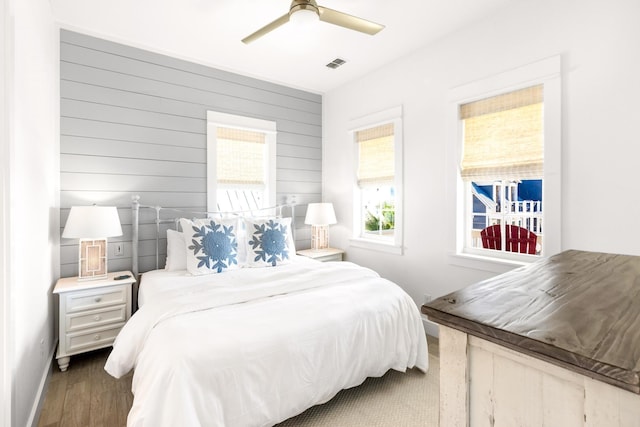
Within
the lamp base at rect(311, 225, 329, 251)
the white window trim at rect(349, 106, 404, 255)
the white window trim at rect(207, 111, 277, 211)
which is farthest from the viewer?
the lamp base at rect(311, 225, 329, 251)

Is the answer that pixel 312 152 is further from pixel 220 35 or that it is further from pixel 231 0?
pixel 231 0

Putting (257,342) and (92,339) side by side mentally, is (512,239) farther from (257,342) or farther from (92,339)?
(92,339)

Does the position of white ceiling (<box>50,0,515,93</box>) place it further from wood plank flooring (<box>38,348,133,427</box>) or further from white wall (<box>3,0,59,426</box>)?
wood plank flooring (<box>38,348,133,427</box>)

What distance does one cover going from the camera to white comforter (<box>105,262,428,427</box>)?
156 centimetres

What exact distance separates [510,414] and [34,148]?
2599 mm

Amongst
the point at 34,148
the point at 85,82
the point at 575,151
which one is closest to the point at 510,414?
the point at 575,151

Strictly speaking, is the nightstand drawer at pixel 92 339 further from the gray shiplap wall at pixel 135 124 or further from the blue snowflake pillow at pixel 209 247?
the blue snowflake pillow at pixel 209 247

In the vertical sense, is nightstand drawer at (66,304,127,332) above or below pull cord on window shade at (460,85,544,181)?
below

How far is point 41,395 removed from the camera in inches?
85.8

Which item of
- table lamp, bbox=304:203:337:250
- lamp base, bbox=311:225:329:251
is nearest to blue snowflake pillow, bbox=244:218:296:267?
table lamp, bbox=304:203:337:250

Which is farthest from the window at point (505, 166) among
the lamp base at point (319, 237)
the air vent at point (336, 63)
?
the lamp base at point (319, 237)

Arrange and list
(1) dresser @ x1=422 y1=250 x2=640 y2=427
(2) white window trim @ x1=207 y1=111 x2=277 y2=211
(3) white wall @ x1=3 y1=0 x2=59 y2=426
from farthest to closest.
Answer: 1. (2) white window trim @ x1=207 y1=111 x2=277 y2=211
2. (3) white wall @ x1=3 y1=0 x2=59 y2=426
3. (1) dresser @ x1=422 y1=250 x2=640 y2=427

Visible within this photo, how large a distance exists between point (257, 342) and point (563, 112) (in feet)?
8.42

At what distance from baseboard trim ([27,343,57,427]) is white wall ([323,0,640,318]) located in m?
3.06
